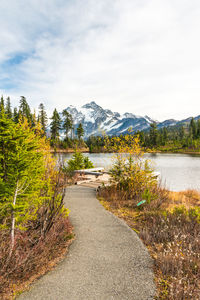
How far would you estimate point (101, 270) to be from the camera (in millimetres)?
3633

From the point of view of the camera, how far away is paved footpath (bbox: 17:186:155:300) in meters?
3.05

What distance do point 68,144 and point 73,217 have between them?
63910 mm

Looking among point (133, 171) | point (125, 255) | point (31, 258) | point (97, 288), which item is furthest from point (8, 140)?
point (133, 171)

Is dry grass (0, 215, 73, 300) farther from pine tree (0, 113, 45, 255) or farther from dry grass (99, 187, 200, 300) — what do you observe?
dry grass (99, 187, 200, 300)

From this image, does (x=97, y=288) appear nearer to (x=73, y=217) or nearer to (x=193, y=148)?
(x=73, y=217)

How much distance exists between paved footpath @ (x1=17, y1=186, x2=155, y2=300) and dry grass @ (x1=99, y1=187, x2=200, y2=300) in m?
0.30

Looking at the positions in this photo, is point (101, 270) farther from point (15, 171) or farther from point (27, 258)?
point (15, 171)

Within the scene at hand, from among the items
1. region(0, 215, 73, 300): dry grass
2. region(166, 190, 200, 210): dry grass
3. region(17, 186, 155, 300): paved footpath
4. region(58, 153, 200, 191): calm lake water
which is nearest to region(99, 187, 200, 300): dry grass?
region(166, 190, 200, 210): dry grass

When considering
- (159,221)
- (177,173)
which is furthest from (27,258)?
(177,173)

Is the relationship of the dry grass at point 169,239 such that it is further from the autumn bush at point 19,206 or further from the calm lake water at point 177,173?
the calm lake water at point 177,173

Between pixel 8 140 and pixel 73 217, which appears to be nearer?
pixel 8 140

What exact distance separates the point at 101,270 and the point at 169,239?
7.73 feet

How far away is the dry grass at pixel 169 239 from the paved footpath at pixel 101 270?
0.98 ft

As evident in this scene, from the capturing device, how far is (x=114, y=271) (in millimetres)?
3621
